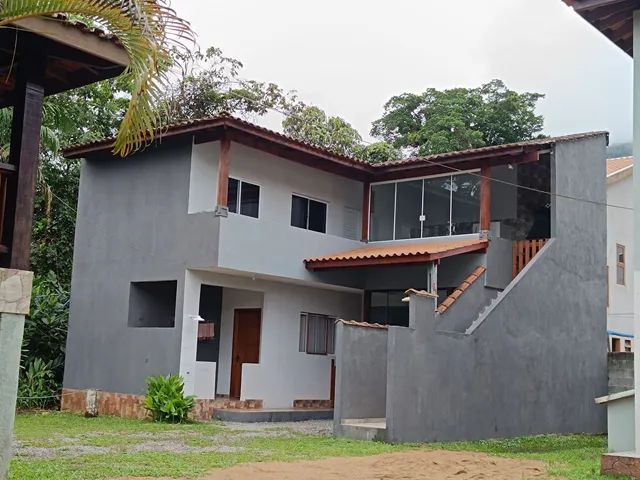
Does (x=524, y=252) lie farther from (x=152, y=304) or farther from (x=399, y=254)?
(x=152, y=304)

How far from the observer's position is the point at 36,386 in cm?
1894

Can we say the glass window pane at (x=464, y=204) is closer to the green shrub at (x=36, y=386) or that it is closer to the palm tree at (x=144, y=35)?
the green shrub at (x=36, y=386)

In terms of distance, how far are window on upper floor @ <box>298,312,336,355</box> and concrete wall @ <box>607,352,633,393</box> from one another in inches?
267

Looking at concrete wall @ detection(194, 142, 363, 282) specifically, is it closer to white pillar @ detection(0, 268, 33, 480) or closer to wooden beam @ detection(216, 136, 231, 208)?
wooden beam @ detection(216, 136, 231, 208)

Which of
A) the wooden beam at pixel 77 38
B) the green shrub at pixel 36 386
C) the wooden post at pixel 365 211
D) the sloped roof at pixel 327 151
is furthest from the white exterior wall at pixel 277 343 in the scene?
the wooden beam at pixel 77 38

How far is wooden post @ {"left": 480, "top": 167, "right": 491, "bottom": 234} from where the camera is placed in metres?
18.3

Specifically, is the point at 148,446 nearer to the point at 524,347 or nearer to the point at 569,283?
the point at 524,347

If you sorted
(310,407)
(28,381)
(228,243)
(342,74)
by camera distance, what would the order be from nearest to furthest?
1. (228,243)
2. (28,381)
3. (310,407)
4. (342,74)

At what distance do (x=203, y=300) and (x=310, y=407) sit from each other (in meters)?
3.68

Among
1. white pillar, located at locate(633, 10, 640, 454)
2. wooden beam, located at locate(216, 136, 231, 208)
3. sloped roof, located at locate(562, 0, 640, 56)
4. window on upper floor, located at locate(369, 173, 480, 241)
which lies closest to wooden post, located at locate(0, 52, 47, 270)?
sloped roof, located at locate(562, 0, 640, 56)

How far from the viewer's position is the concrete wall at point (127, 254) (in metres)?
17.4

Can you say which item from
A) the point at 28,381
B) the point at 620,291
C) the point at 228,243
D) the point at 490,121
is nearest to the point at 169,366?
the point at 228,243

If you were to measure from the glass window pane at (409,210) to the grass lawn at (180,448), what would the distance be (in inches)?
234

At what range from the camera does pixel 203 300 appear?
20578 millimetres
